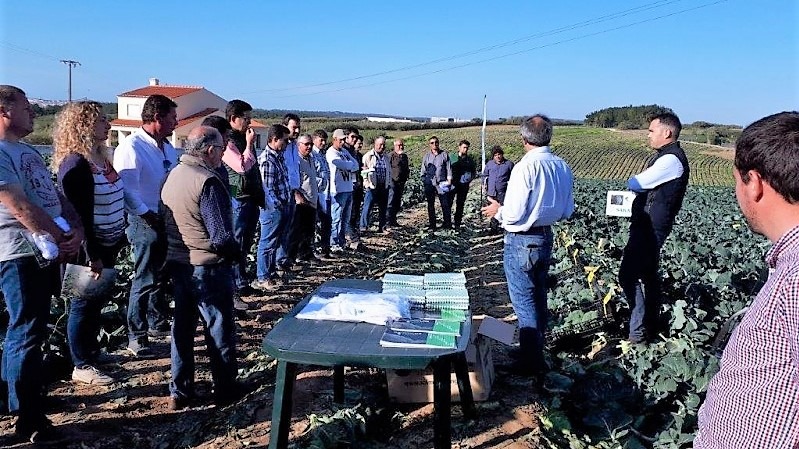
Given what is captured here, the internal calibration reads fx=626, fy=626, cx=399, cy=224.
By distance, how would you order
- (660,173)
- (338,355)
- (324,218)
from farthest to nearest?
(324,218) < (660,173) < (338,355)

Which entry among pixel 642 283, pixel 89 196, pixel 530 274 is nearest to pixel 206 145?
pixel 89 196

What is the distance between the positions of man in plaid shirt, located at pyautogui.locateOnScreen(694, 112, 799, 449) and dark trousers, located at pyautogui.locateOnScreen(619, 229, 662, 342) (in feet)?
11.6

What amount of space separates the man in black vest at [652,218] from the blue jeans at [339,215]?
18.3ft

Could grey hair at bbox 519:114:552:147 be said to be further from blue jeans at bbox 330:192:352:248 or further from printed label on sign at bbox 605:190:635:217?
blue jeans at bbox 330:192:352:248

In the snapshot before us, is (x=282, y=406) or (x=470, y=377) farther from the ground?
(x=282, y=406)

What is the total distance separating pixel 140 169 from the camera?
5.06m

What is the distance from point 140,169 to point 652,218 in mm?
4173

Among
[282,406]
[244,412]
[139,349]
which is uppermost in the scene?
[282,406]

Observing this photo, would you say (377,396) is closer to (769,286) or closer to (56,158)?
(56,158)

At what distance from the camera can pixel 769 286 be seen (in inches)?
62.9

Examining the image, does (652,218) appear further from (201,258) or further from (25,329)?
(25,329)

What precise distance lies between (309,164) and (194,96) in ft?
159

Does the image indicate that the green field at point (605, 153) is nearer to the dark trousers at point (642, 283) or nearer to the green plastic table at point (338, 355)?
the dark trousers at point (642, 283)

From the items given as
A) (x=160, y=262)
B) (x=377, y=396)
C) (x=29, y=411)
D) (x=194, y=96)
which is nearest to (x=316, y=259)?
(x=160, y=262)
